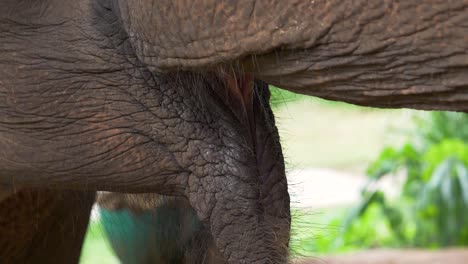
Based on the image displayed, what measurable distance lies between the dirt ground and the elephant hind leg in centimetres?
267

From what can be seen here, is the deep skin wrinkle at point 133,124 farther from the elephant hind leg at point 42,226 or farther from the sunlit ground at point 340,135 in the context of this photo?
the sunlit ground at point 340,135

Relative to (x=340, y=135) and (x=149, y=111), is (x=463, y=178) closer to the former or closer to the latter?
(x=149, y=111)

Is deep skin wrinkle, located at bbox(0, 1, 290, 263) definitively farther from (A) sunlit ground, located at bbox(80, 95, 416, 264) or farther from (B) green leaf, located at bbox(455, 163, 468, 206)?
(A) sunlit ground, located at bbox(80, 95, 416, 264)

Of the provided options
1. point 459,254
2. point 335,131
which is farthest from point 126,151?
point 335,131

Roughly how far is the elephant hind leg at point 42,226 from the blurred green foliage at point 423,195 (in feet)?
13.0

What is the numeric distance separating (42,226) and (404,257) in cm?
331

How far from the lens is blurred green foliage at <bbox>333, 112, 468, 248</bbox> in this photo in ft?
23.0

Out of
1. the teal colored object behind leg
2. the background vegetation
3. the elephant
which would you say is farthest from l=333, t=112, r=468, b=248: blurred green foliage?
the elephant

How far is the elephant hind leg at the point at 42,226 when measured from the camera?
115 inches

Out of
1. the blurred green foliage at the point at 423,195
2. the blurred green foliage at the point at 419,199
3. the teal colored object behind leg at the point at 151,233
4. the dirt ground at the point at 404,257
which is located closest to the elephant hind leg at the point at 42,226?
the teal colored object behind leg at the point at 151,233


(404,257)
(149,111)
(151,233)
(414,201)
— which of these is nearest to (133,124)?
(149,111)

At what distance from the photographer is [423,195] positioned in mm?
7133

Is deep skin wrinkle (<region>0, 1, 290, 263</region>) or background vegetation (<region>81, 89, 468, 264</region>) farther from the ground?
background vegetation (<region>81, 89, 468, 264</region>)

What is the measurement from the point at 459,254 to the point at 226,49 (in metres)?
4.22
